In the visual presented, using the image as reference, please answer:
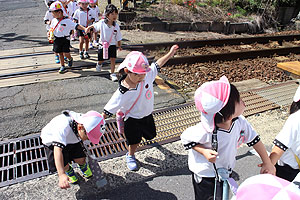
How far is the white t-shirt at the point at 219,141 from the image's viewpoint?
201 cm

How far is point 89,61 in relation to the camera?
6562mm

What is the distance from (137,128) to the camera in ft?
10.1

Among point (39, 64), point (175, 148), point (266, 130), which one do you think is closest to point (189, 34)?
point (39, 64)

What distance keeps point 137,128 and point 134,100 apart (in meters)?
0.41

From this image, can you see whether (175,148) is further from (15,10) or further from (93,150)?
(15,10)

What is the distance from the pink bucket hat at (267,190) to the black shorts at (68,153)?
81.5 inches

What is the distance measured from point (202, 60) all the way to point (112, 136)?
442 centimetres

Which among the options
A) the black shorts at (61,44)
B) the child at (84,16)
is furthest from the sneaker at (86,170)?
the child at (84,16)

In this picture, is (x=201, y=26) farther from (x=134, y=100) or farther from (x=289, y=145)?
(x=289, y=145)

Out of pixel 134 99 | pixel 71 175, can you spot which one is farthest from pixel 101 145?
pixel 134 99

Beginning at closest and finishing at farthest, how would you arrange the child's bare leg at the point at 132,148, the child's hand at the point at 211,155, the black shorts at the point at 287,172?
1. the child's hand at the point at 211,155
2. the black shorts at the point at 287,172
3. the child's bare leg at the point at 132,148

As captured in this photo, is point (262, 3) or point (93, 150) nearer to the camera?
point (93, 150)

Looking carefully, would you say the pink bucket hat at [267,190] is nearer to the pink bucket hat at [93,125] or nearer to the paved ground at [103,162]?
the pink bucket hat at [93,125]

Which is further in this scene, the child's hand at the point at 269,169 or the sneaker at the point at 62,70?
the sneaker at the point at 62,70
